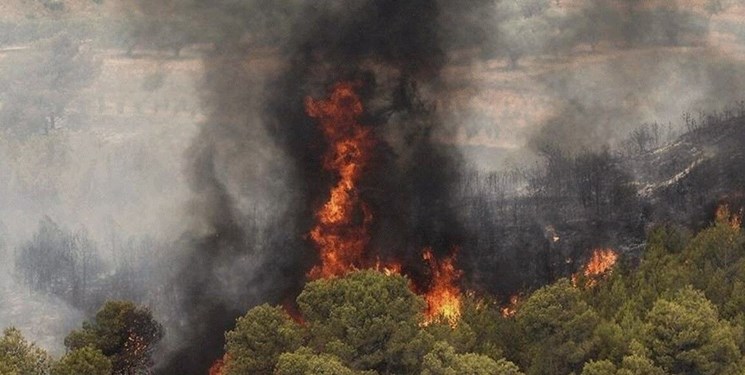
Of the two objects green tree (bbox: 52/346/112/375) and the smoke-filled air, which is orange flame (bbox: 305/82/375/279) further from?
green tree (bbox: 52/346/112/375)

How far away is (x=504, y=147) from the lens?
7194 cm

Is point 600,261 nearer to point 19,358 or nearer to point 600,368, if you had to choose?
point 600,368

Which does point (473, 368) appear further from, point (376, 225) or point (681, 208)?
point (681, 208)

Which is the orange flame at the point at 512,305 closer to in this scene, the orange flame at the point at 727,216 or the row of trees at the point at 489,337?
the row of trees at the point at 489,337

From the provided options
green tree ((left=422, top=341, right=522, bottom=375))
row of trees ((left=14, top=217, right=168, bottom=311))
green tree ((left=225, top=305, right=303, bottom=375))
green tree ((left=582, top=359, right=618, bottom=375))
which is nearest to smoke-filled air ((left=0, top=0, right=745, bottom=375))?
row of trees ((left=14, top=217, right=168, bottom=311))

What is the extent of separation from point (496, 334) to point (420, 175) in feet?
69.0

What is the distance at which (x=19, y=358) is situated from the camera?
146ft

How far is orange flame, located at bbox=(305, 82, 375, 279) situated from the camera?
67500 mm

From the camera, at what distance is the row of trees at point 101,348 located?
4419cm

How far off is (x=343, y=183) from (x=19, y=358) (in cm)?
2986

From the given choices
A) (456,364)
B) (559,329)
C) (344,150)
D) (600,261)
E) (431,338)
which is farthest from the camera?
(600,261)

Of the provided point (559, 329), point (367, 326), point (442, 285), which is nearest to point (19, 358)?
point (367, 326)

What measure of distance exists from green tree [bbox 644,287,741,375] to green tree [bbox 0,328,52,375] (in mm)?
29873

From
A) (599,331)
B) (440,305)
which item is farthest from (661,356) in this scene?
(440,305)
